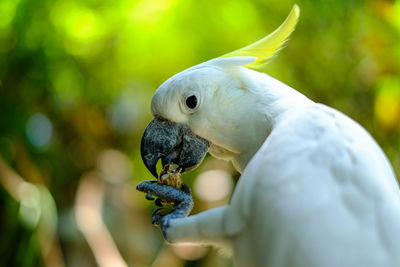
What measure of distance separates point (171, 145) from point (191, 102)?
133 millimetres

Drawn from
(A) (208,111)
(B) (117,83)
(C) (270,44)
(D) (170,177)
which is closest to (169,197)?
(D) (170,177)

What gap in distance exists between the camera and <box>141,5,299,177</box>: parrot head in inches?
44.3

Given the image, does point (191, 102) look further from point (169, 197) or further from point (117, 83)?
point (117, 83)

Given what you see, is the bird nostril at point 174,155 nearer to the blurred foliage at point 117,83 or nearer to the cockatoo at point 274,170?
the cockatoo at point 274,170

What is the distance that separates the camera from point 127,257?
147 inches

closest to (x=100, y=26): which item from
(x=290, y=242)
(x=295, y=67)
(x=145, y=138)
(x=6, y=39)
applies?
(x=6, y=39)

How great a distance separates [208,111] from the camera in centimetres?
114

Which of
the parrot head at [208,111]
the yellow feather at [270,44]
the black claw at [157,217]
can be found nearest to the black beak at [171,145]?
the parrot head at [208,111]

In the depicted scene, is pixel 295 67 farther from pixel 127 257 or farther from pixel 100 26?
pixel 127 257

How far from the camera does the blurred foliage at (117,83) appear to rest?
301 centimetres

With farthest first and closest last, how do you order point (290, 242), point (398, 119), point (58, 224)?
point (58, 224), point (398, 119), point (290, 242)

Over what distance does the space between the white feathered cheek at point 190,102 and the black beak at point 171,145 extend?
5 cm

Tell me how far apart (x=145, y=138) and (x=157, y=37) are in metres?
2.21

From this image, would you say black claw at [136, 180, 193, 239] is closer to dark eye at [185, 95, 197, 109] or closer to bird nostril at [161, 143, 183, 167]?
bird nostril at [161, 143, 183, 167]
